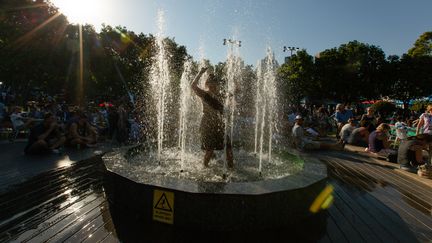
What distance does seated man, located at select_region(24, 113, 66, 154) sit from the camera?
8023mm

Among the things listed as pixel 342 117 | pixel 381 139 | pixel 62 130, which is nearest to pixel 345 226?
pixel 381 139

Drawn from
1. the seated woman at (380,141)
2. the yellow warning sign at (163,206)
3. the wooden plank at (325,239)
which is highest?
the seated woman at (380,141)

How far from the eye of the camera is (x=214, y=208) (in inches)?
130

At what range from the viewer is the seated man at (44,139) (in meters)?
8.02

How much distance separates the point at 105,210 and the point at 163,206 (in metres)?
0.99

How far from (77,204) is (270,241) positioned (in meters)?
2.59

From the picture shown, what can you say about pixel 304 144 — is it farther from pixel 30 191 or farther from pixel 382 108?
pixel 382 108

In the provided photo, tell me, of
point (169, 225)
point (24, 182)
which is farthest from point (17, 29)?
point (169, 225)

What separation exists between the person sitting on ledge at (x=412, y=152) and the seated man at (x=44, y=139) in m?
8.79

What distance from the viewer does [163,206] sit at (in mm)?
3410

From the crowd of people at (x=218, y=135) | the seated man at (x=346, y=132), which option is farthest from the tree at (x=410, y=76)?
the seated man at (x=346, y=132)

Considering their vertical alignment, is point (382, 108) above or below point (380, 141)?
above

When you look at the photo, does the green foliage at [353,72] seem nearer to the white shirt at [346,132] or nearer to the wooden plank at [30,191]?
the white shirt at [346,132]

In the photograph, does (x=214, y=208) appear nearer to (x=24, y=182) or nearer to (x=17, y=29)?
(x=24, y=182)
